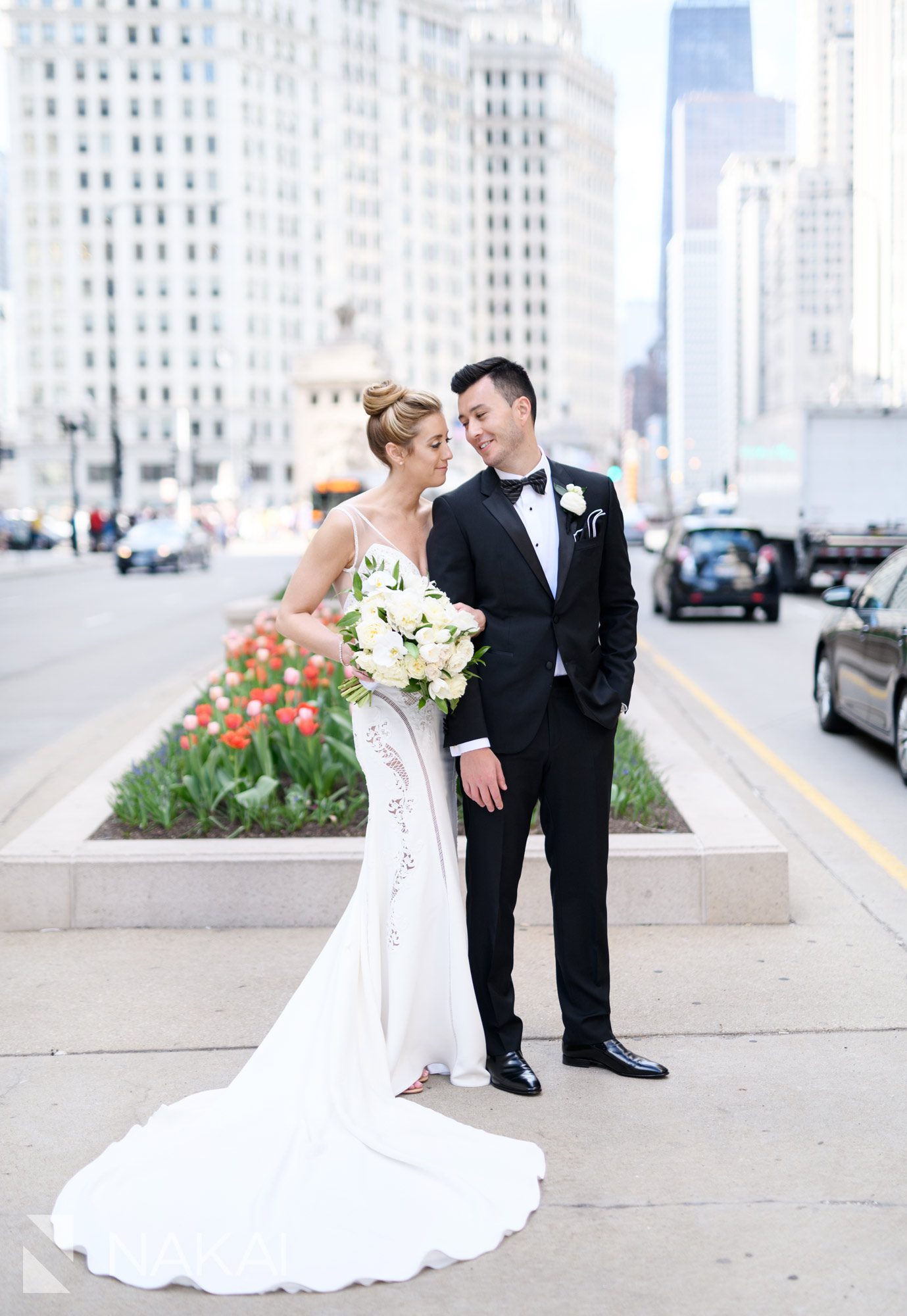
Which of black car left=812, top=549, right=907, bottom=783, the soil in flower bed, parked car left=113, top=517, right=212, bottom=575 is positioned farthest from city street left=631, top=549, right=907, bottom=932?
parked car left=113, top=517, right=212, bottom=575

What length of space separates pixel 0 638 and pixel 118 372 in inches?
4710

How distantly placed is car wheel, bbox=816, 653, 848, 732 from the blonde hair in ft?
24.4

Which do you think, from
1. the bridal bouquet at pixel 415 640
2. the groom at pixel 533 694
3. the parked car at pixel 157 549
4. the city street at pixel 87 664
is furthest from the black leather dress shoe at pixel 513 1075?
the parked car at pixel 157 549

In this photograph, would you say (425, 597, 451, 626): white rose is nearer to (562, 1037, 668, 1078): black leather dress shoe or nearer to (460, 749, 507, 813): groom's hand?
(460, 749, 507, 813): groom's hand

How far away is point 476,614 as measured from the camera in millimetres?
4191

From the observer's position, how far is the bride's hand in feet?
13.5

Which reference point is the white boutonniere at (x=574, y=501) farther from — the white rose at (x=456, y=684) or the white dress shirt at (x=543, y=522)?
the white rose at (x=456, y=684)

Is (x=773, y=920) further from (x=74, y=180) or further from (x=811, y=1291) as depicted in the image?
(x=74, y=180)

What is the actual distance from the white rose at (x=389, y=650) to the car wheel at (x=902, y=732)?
5926 mm

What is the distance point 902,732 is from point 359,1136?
21.1 feet

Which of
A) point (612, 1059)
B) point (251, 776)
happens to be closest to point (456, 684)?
point (612, 1059)

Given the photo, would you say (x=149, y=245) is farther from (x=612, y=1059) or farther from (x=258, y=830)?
(x=612, y=1059)

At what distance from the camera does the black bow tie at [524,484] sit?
4.31m

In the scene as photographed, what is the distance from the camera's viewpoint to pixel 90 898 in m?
6.10
